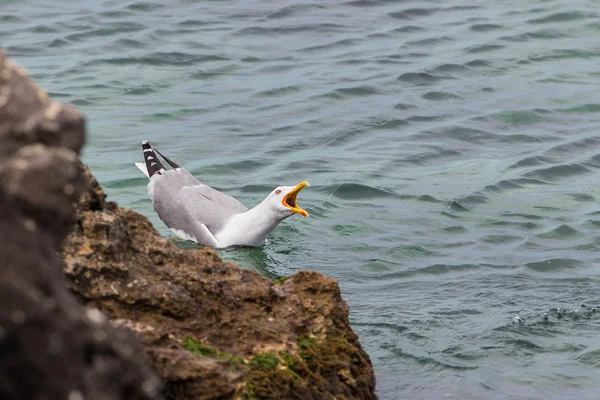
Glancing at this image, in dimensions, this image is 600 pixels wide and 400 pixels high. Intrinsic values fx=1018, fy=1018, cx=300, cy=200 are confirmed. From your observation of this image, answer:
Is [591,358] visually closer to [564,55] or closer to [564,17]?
[564,55]

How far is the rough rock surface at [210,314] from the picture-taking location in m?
3.68

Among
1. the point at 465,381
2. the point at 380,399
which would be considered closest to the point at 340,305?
the point at 380,399

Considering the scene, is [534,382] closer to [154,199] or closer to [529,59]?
[154,199]

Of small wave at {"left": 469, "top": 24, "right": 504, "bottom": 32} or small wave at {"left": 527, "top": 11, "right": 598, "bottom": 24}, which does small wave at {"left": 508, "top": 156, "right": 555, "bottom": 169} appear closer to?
small wave at {"left": 469, "top": 24, "right": 504, "bottom": 32}

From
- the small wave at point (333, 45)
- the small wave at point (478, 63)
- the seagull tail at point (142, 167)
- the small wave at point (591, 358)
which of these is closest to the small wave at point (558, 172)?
the small wave at point (478, 63)

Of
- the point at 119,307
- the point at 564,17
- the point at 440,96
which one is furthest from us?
the point at 564,17

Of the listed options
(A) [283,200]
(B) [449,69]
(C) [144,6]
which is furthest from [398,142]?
(C) [144,6]

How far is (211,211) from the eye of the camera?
8.88 m

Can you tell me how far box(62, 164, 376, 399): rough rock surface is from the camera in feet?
12.1

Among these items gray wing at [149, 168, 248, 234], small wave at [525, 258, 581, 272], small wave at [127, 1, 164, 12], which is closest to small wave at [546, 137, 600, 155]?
small wave at [525, 258, 581, 272]

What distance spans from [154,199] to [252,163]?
1.67m

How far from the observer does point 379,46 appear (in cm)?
1420

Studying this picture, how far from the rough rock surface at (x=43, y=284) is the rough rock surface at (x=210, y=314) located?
Answer: 1.41 meters

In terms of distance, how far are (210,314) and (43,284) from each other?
2.04m
